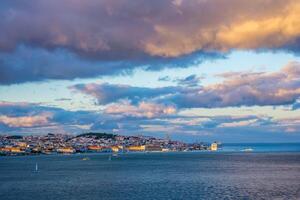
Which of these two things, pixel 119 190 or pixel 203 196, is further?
pixel 119 190

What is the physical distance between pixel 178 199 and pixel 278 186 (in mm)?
31146

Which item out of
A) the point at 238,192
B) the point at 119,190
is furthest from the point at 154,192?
the point at 238,192

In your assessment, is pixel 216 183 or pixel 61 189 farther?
pixel 216 183

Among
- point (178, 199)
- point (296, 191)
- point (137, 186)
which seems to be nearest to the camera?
point (178, 199)

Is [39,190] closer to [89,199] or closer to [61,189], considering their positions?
[61,189]

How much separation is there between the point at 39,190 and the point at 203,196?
37.3m

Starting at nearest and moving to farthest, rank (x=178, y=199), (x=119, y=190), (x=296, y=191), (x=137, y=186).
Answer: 1. (x=178, y=199)
2. (x=296, y=191)
3. (x=119, y=190)
4. (x=137, y=186)

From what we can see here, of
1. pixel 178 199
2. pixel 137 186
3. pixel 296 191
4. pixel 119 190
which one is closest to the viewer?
pixel 178 199

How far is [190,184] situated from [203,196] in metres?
24.6

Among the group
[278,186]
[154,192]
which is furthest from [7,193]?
[278,186]

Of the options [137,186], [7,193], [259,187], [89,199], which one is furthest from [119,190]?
[259,187]

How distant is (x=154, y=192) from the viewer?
100625 mm

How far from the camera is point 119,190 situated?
4173 inches

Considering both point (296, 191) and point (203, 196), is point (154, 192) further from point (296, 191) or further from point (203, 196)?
point (296, 191)
